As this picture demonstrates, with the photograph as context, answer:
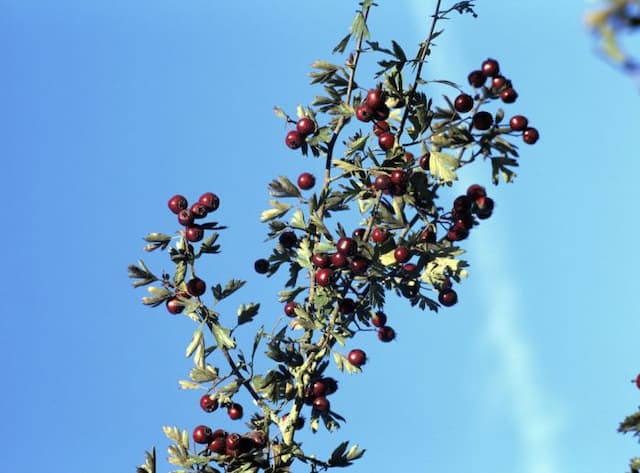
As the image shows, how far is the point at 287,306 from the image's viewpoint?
4.65m

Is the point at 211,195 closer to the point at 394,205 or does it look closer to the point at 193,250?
the point at 193,250

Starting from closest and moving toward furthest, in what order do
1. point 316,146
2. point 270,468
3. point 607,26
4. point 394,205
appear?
point 607,26 < point 270,468 < point 394,205 < point 316,146

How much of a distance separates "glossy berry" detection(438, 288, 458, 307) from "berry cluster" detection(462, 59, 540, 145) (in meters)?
0.94

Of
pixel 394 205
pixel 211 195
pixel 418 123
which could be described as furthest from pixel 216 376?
pixel 418 123

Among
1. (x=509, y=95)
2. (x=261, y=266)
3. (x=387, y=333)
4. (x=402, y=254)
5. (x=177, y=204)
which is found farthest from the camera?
(x=387, y=333)

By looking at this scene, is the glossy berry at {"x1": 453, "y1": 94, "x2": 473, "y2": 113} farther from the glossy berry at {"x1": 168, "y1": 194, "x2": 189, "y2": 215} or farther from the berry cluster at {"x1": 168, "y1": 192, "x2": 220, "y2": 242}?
the glossy berry at {"x1": 168, "y1": 194, "x2": 189, "y2": 215}

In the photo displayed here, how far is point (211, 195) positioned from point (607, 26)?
3348mm

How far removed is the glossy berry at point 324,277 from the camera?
173 inches

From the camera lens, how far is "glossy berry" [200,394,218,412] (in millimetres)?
4453

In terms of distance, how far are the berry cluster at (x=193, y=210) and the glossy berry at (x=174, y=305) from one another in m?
0.33

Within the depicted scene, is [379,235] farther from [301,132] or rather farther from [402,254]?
[301,132]

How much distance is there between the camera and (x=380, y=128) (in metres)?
4.63

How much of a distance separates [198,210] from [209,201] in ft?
0.29

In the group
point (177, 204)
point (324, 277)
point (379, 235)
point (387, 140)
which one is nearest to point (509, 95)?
point (387, 140)
